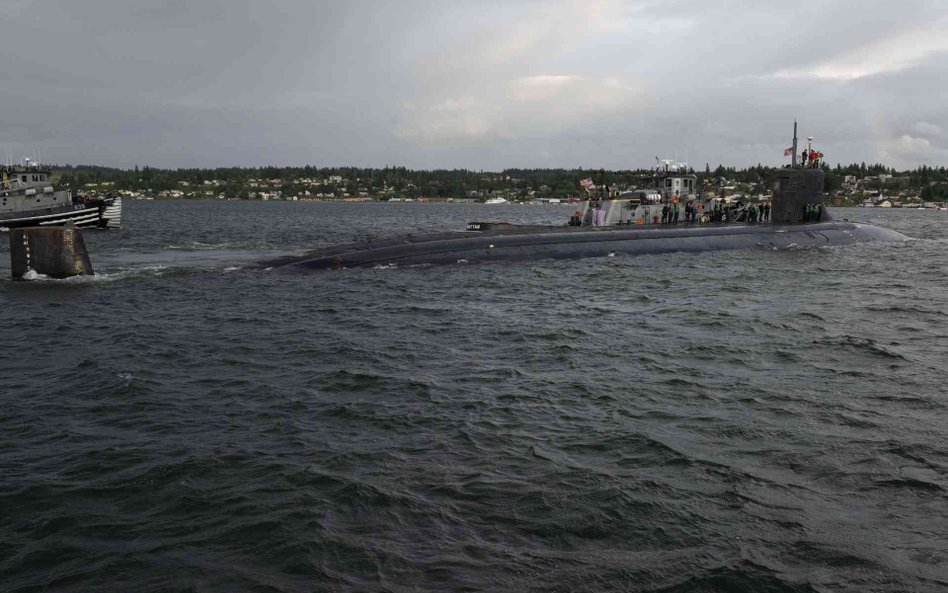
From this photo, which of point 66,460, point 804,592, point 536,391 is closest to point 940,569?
point 804,592

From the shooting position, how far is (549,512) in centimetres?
917

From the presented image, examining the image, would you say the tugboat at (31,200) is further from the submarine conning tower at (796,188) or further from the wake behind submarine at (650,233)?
the submarine conning tower at (796,188)

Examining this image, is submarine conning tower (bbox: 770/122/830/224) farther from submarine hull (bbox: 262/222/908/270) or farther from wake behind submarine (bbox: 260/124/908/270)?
submarine hull (bbox: 262/222/908/270)

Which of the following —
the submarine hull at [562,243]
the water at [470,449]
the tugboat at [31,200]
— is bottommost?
the water at [470,449]

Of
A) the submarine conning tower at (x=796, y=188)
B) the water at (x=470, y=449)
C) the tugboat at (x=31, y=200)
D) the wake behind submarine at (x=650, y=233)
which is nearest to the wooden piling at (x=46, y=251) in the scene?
the water at (x=470, y=449)

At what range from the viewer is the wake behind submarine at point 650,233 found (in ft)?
113

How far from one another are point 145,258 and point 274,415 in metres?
30.2

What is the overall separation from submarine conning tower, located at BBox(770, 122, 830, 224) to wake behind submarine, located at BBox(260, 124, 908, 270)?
6 cm

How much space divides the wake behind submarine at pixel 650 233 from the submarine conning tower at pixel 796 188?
6 centimetres

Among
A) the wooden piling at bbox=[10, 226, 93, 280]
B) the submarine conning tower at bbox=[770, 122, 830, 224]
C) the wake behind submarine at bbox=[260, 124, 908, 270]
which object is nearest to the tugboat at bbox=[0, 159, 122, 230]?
the wooden piling at bbox=[10, 226, 93, 280]

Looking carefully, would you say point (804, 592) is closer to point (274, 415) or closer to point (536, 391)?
point (536, 391)

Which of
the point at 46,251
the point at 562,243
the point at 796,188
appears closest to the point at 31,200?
the point at 46,251

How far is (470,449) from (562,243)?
27.7 m

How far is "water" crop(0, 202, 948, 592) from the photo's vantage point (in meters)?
8.07
